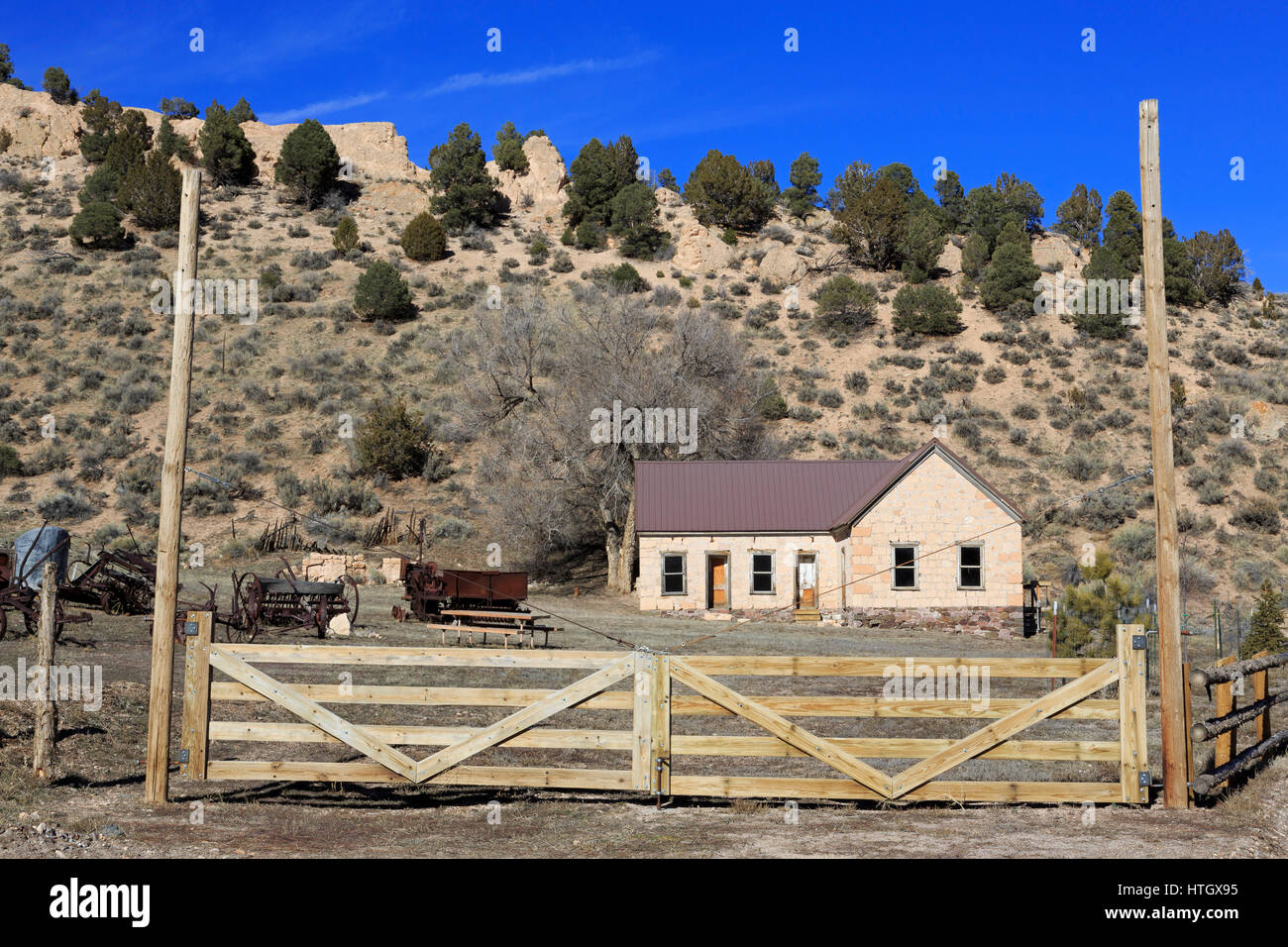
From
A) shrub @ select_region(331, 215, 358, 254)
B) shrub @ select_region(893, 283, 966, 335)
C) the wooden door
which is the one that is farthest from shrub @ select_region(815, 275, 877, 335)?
the wooden door

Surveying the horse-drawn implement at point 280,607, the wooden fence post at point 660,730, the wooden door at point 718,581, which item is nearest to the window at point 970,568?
the wooden door at point 718,581

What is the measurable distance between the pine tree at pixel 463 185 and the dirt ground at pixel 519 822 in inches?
2748

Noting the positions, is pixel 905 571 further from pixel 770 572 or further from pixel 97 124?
pixel 97 124

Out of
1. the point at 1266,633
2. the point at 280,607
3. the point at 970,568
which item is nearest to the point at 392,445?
the point at 280,607

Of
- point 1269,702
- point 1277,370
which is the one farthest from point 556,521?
point 1277,370

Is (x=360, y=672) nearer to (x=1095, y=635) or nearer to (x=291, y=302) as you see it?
(x=1095, y=635)

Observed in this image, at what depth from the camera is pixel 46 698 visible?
9.44 m

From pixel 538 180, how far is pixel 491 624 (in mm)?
66874

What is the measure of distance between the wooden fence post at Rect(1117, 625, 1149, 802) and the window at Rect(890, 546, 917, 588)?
22653 mm

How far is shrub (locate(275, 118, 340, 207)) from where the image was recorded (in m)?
80.5

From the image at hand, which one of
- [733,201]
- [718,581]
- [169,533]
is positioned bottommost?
[718,581]

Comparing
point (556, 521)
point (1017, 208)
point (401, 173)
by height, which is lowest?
point (556, 521)

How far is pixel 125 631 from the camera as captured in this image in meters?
20.0

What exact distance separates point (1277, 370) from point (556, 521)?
145ft
